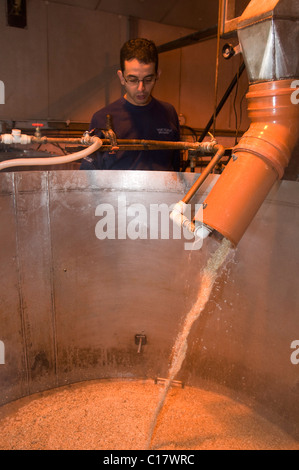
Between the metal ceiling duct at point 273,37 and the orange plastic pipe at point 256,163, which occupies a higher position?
the metal ceiling duct at point 273,37

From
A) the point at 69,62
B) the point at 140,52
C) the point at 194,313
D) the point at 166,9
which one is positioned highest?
the point at 166,9

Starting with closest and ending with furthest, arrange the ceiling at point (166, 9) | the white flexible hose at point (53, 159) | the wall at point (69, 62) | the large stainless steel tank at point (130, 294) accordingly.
→ the white flexible hose at point (53, 159) → the large stainless steel tank at point (130, 294) → the wall at point (69, 62) → the ceiling at point (166, 9)

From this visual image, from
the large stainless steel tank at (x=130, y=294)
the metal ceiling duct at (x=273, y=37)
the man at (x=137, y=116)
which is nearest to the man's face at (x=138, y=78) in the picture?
the man at (x=137, y=116)

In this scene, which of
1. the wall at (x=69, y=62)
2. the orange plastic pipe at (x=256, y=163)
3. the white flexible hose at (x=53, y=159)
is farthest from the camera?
the wall at (x=69, y=62)

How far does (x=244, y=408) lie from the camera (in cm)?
131

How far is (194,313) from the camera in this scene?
1381 millimetres

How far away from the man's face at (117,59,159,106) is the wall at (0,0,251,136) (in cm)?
170

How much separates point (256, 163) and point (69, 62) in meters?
2.57

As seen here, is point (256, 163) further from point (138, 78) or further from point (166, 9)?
point (166, 9)

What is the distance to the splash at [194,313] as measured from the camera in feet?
4.16

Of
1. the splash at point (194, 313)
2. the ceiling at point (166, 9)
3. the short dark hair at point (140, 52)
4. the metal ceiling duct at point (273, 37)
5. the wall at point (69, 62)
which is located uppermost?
the ceiling at point (166, 9)

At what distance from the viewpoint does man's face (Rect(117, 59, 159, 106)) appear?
1.42 metres

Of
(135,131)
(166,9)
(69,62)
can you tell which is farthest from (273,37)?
(166,9)

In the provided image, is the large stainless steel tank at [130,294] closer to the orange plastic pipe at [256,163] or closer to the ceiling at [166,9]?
the orange plastic pipe at [256,163]
